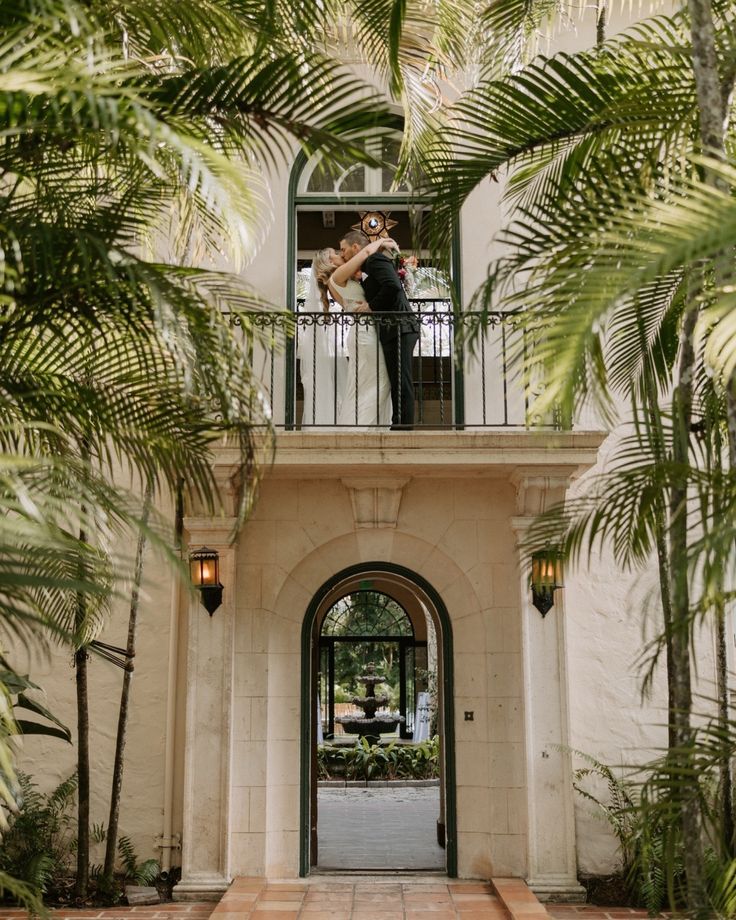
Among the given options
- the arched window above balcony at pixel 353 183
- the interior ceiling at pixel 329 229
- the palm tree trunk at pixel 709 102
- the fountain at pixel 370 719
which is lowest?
the fountain at pixel 370 719

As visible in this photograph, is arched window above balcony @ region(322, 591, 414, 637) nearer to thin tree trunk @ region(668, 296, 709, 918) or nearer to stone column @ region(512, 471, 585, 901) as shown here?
stone column @ region(512, 471, 585, 901)

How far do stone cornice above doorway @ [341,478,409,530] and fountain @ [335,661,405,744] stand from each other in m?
A: 9.50

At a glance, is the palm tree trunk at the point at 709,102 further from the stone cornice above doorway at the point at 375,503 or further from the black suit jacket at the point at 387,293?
the stone cornice above doorway at the point at 375,503

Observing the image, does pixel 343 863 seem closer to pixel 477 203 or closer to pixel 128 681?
pixel 128 681

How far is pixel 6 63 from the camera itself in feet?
11.5

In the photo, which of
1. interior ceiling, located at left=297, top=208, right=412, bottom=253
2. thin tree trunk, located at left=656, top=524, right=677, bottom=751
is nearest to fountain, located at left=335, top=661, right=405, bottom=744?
interior ceiling, located at left=297, top=208, right=412, bottom=253

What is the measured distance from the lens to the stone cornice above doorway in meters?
8.74

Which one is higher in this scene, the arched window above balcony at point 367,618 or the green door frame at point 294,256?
the green door frame at point 294,256

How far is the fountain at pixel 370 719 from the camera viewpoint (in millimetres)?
17500

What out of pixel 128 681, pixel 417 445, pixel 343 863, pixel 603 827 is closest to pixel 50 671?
pixel 128 681

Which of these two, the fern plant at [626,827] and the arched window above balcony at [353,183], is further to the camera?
the arched window above balcony at [353,183]

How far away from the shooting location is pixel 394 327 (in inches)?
354

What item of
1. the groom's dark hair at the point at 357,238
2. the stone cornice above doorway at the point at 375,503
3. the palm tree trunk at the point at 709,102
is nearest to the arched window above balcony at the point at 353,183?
the groom's dark hair at the point at 357,238

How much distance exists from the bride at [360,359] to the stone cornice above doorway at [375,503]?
64cm
